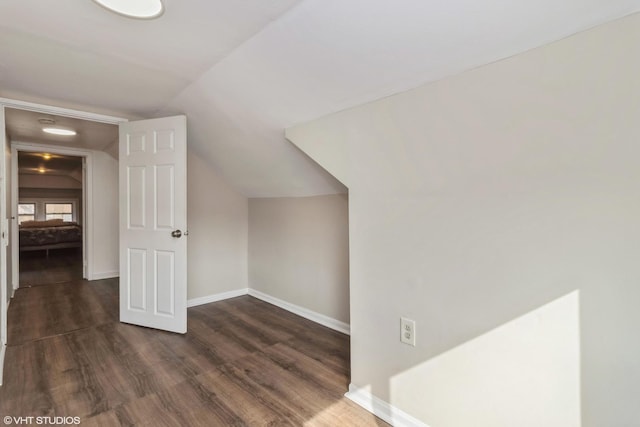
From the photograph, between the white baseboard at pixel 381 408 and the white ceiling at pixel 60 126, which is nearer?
the white baseboard at pixel 381 408

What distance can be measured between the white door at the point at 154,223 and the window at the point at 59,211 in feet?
30.4

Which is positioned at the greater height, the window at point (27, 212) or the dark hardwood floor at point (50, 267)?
the window at point (27, 212)

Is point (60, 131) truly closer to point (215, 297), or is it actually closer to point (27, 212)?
point (215, 297)

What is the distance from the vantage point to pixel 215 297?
3.75 metres

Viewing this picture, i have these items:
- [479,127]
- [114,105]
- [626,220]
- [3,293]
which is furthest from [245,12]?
[3,293]

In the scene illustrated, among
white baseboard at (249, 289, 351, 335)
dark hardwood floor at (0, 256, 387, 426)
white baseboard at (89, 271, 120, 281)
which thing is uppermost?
white baseboard at (89, 271, 120, 281)

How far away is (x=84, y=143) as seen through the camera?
4.44 meters

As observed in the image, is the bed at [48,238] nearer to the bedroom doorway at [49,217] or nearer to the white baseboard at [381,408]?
the bedroom doorway at [49,217]

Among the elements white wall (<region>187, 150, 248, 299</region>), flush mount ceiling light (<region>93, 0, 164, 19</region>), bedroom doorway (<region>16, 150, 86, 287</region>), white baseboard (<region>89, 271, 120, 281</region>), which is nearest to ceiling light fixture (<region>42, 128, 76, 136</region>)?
bedroom doorway (<region>16, 150, 86, 287</region>)

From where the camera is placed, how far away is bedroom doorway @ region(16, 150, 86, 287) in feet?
17.3

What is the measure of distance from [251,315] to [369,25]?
9.53ft

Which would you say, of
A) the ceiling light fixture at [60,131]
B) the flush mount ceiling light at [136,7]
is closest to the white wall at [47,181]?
the ceiling light fixture at [60,131]

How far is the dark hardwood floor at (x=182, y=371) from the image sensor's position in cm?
174

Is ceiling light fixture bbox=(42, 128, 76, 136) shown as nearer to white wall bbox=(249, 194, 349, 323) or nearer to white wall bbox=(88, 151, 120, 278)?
white wall bbox=(88, 151, 120, 278)
